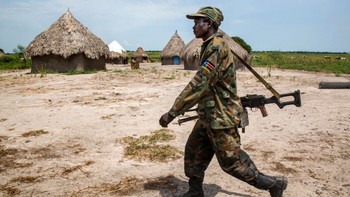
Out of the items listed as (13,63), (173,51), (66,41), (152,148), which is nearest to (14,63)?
(13,63)

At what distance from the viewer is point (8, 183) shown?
13.1ft

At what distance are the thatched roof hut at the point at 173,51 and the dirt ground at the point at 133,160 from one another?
29.1m

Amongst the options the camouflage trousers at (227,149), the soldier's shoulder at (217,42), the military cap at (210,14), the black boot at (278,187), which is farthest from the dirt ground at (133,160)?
the military cap at (210,14)

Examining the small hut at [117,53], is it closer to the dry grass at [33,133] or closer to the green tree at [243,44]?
the green tree at [243,44]

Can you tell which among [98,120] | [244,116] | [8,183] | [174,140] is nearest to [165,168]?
[174,140]

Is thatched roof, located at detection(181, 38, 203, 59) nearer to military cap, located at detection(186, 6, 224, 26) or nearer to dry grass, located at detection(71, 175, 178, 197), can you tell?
dry grass, located at detection(71, 175, 178, 197)

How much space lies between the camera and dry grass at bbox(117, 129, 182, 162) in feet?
16.4

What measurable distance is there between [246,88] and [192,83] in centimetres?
1082

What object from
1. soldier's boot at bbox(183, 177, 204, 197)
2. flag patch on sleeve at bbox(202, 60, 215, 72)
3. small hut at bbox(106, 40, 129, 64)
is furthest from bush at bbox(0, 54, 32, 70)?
flag patch on sleeve at bbox(202, 60, 215, 72)

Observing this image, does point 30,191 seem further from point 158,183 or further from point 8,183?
point 158,183

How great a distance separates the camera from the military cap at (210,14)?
2.89 metres

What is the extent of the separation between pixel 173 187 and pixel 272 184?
1265 millimetres

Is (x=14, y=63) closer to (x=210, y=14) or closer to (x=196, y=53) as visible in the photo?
(x=196, y=53)

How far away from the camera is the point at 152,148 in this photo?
5.36 m
